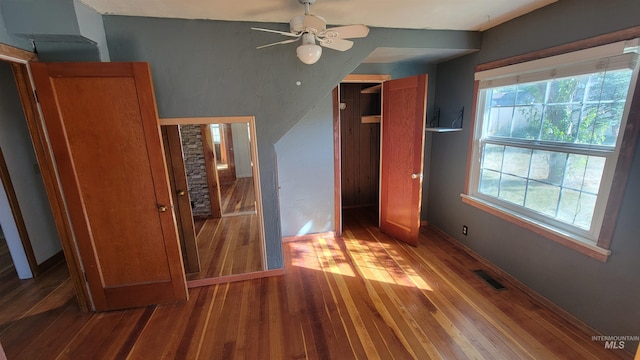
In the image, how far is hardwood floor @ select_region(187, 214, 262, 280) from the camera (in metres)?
2.81

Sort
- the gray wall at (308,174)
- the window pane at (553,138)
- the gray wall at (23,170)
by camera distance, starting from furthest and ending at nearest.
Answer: the gray wall at (308,174) → the gray wall at (23,170) → the window pane at (553,138)

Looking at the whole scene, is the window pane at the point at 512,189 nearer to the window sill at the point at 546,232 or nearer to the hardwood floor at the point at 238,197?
the window sill at the point at 546,232

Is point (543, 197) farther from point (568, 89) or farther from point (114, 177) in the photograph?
point (114, 177)

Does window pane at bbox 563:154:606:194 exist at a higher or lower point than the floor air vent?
→ higher

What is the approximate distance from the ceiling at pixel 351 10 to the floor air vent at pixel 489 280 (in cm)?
239

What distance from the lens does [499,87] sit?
8.46 ft

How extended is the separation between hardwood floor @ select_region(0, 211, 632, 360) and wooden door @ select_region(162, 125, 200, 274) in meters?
0.39

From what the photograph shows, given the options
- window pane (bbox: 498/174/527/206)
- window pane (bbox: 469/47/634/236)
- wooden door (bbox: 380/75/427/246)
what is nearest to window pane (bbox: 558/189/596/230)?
window pane (bbox: 469/47/634/236)

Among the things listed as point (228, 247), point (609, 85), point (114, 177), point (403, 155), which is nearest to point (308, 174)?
point (403, 155)

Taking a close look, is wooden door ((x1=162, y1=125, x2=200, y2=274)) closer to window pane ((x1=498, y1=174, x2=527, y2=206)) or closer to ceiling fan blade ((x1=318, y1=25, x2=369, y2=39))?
ceiling fan blade ((x1=318, y1=25, x2=369, y2=39))

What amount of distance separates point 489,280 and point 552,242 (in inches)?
25.9

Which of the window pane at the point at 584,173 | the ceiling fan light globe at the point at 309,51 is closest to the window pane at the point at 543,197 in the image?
the window pane at the point at 584,173

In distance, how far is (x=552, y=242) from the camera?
7.05 feet

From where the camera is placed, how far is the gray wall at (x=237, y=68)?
82.3 inches
